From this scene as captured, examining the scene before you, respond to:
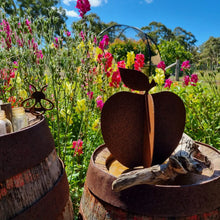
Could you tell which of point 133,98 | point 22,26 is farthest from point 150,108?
point 22,26

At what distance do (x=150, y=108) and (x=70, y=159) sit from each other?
1.11 m

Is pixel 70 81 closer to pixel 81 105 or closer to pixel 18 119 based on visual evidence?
pixel 81 105

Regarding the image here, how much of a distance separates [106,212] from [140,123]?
0.44 meters

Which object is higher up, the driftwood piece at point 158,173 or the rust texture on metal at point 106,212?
the driftwood piece at point 158,173

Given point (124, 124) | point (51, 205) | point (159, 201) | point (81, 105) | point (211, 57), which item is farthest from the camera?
point (211, 57)

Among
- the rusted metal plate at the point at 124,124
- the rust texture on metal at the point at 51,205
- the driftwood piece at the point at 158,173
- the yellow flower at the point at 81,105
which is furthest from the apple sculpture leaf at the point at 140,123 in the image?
the yellow flower at the point at 81,105

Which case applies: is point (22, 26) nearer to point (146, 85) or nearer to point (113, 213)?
point (146, 85)

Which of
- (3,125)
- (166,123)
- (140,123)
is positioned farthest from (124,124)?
(3,125)

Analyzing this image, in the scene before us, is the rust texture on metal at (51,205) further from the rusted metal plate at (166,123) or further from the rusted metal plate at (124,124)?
the rusted metal plate at (166,123)

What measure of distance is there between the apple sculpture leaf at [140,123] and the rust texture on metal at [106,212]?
245 millimetres

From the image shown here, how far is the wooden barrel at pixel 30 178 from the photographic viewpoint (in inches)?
31.9

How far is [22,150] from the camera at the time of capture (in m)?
0.85

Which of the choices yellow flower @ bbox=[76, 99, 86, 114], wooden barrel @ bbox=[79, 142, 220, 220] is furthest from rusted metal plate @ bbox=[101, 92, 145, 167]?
yellow flower @ bbox=[76, 99, 86, 114]

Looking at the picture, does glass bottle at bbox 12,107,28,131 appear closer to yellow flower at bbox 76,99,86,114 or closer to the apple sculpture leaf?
the apple sculpture leaf
